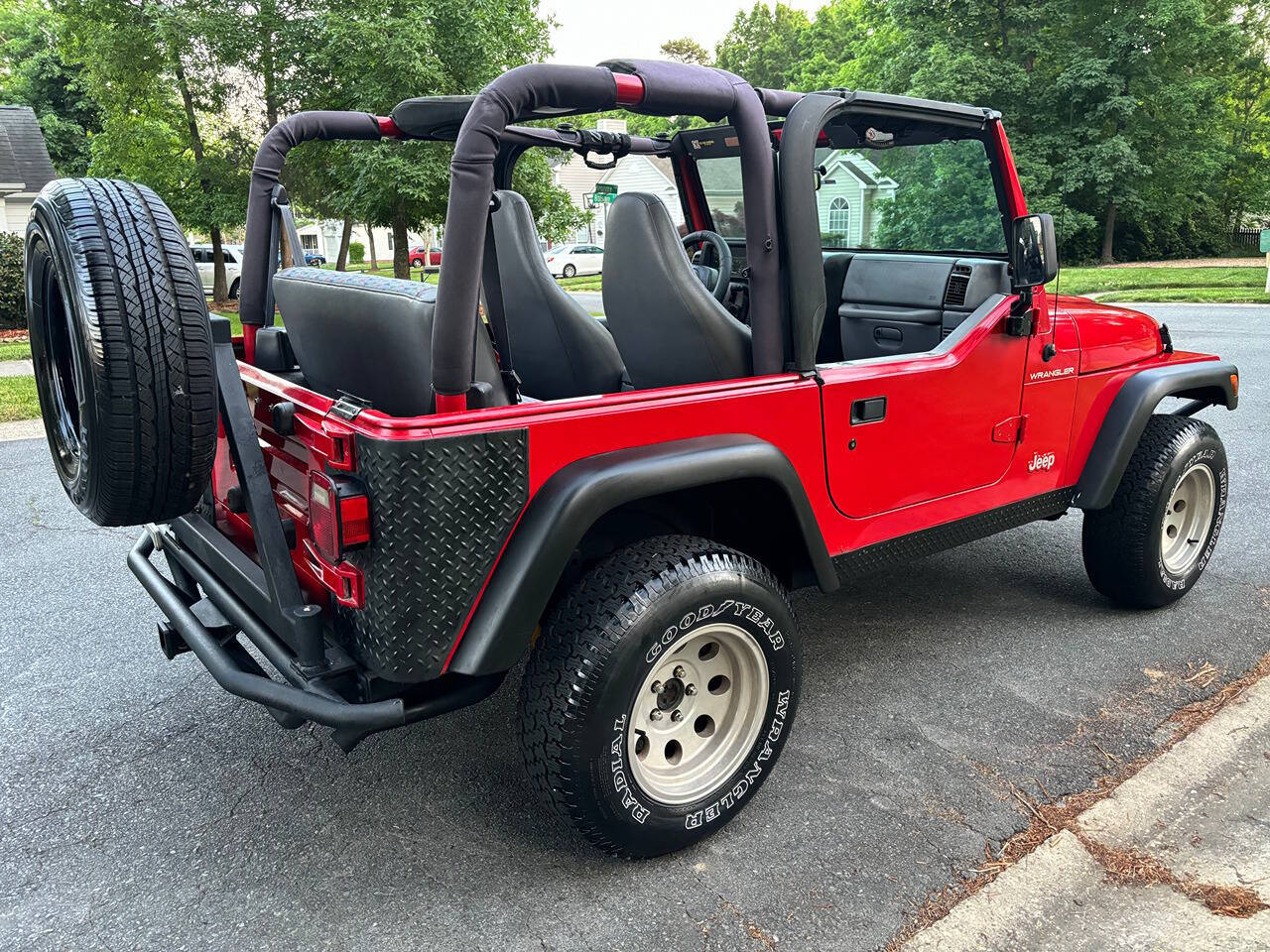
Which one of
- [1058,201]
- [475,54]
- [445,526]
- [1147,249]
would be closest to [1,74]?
[475,54]

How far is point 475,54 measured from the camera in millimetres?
15945

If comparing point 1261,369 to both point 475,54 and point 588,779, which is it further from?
point 475,54

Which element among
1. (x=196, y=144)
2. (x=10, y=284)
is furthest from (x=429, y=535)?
(x=196, y=144)

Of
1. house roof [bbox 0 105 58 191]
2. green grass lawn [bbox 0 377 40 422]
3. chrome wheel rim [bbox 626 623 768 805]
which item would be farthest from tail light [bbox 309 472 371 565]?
house roof [bbox 0 105 58 191]

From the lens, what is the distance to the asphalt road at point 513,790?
7.32 ft

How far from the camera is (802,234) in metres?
2.59

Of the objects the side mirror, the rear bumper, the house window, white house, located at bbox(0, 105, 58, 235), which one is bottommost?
the rear bumper

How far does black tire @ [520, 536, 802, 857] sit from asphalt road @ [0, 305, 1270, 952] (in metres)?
0.15

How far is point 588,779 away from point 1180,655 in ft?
8.38

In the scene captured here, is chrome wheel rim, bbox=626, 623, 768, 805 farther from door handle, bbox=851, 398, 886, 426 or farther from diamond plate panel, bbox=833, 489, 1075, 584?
door handle, bbox=851, 398, 886, 426

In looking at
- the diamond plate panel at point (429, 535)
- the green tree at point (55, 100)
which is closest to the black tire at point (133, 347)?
the diamond plate panel at point (429, 535)

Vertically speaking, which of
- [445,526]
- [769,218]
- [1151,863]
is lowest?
[1151,863]

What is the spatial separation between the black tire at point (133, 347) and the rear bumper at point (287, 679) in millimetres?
336

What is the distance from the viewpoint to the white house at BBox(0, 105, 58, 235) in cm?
2284
